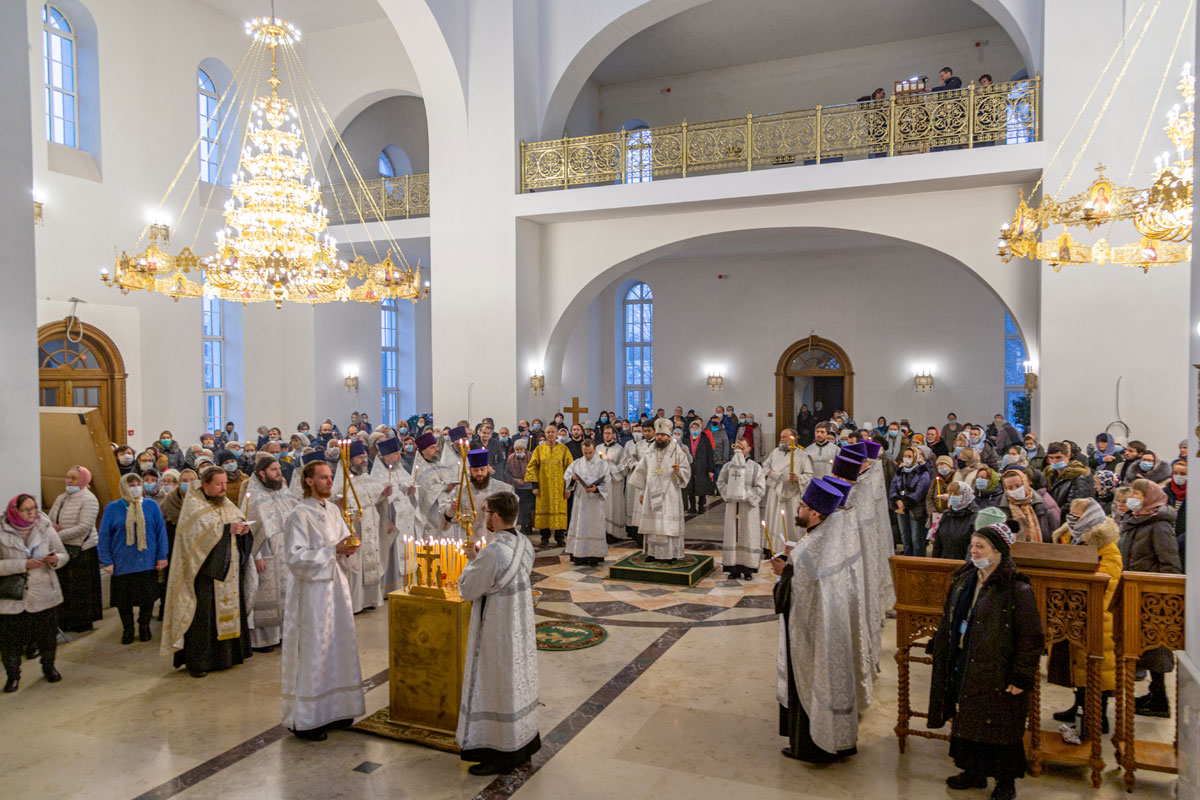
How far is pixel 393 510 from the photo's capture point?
8.88m

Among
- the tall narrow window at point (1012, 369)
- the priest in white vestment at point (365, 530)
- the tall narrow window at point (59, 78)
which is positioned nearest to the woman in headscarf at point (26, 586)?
the priest in white vestment at point (365, 530)

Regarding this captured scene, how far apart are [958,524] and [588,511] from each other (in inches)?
179

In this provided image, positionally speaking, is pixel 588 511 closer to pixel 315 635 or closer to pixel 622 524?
pixel 622 524

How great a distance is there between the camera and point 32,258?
24.6 ft

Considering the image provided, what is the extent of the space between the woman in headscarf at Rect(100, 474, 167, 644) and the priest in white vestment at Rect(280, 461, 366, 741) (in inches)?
112

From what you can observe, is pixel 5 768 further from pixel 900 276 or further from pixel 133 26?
pixel 900 276

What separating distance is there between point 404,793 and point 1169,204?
24.4ft

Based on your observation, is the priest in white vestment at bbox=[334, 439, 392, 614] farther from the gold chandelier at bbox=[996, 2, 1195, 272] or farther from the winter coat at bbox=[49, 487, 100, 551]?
the gold chandelier at bbox=[996, 2, 1195, 272]

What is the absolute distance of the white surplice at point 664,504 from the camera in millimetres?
9984

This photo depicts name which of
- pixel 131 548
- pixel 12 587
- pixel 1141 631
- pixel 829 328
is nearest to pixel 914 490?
pixel 1141 631

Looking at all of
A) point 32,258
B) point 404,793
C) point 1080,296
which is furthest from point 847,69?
point 404,793

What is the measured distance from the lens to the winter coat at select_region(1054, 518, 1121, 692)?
477 centimetres

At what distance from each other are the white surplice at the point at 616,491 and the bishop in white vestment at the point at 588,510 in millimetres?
730

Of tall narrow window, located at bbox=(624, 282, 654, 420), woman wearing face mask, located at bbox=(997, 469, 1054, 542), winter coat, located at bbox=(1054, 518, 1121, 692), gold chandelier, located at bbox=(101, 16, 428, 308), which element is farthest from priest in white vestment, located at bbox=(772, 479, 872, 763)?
tall narrow window, located at bbox=(624, 282, 654, 420)
